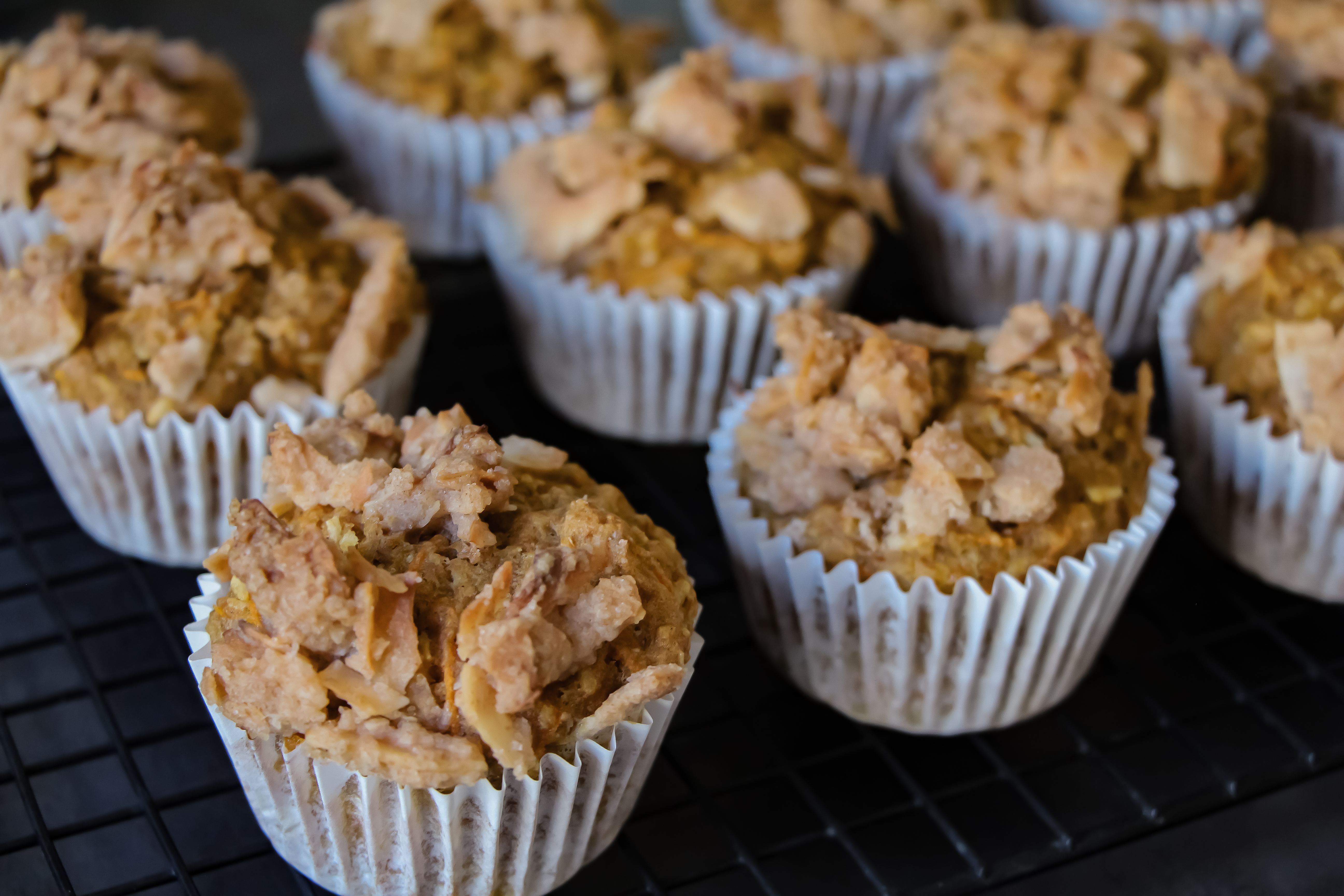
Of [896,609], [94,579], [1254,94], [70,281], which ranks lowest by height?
[94,579]

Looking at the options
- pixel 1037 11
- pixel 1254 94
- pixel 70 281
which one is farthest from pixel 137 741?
pixel 1037 11

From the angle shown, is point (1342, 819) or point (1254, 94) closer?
point (1342, 819)

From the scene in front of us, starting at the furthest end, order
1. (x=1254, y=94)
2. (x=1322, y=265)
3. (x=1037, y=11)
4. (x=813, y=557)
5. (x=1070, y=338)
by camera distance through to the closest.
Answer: (x=1037, y=11) → (x=1254, y=94) → (x=1322, y=265) → (x=1070, y=338) → (x=813, y=557)

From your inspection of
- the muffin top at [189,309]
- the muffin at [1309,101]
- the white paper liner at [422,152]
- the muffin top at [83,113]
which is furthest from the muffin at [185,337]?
the muffin at [1309,101]

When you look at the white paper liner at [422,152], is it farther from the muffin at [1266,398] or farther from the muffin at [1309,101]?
the muffin at [1309,101]

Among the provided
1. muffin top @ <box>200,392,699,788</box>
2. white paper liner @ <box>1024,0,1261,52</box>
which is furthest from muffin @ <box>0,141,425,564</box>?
white paper liner @ <box>1024,0,1261,52</box>

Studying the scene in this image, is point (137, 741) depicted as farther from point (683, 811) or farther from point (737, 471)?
point (737, 471)
